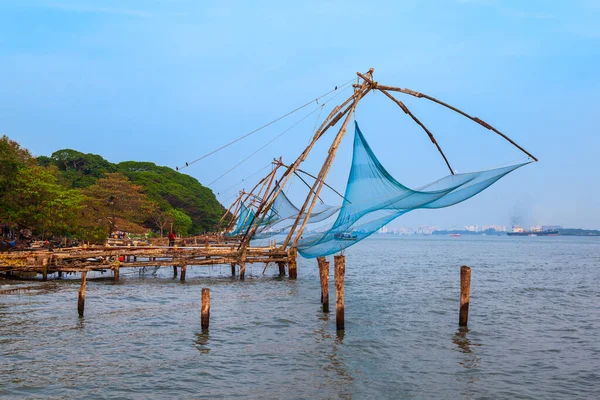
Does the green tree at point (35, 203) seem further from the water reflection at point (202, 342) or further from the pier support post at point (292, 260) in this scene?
the water reflection at point (202, 342)

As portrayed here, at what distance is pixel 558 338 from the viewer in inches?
543

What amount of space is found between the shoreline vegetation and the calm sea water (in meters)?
7.65

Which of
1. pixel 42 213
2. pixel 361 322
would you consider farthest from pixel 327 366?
pixel 42 213

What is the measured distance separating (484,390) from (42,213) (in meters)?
23.6

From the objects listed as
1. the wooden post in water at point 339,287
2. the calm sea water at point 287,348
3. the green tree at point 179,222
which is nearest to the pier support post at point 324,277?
the calm sea water at point 287,348

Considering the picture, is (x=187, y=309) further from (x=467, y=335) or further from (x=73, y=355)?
(x=467, y=335)

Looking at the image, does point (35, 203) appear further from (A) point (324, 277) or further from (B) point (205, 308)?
(A) point (324, 277)

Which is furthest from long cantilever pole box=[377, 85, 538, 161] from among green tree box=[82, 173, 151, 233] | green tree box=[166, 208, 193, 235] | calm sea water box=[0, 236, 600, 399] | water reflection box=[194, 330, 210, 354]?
green tree box=[166, 208, 193, 235]

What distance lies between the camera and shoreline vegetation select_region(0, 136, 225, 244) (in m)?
Answer: 26.6

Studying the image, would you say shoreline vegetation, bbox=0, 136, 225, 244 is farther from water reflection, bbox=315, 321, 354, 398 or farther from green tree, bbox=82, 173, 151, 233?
water reflection, bbox=315, 321, 354, 398

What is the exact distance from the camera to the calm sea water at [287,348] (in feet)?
31.2

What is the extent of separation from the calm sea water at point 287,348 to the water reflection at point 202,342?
23 millimetres

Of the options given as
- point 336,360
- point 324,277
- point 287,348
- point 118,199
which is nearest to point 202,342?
point 287,348

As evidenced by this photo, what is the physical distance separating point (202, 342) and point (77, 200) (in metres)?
19.0
